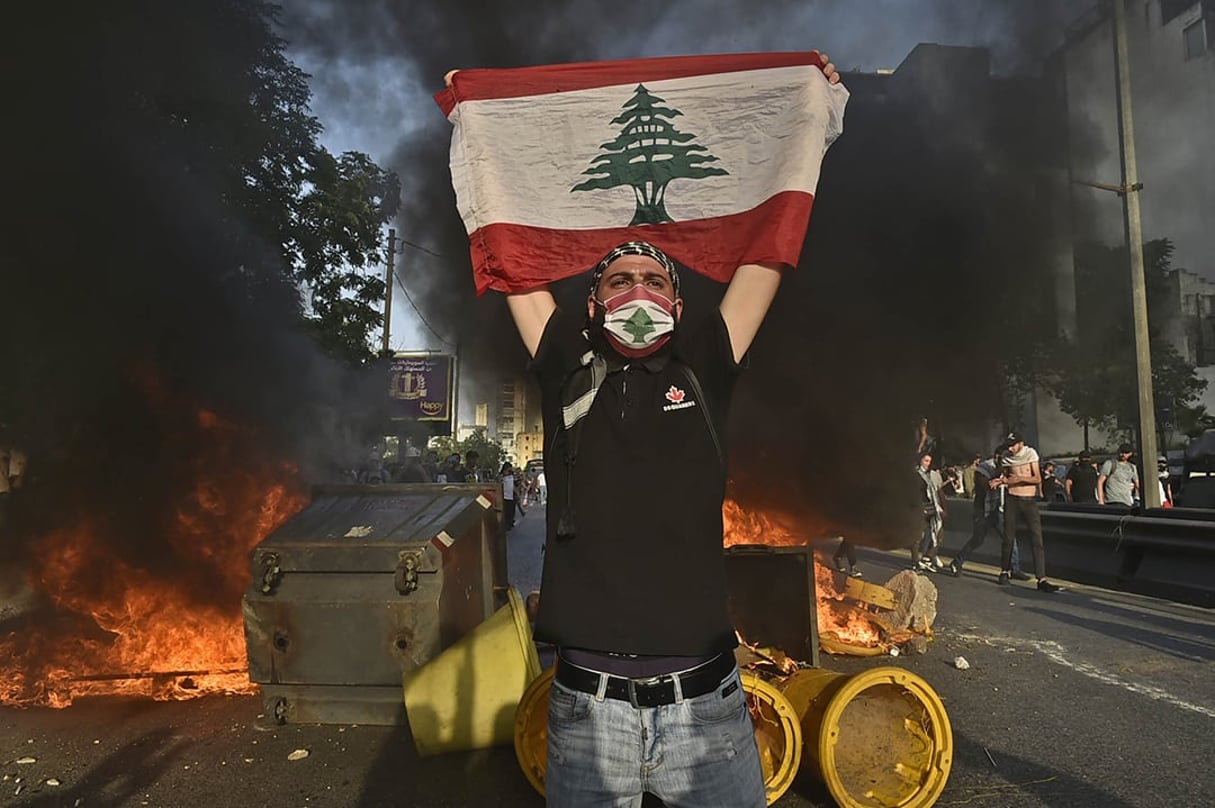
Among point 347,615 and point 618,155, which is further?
point 347,615

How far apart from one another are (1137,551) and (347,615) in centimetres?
878

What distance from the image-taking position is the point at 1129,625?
6359mm

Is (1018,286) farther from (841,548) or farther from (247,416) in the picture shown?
(247,416)

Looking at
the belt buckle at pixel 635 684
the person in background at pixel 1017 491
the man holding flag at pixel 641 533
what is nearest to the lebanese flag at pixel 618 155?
the man holding flag at pixel 641 533

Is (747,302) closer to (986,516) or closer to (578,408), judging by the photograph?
(578,408)

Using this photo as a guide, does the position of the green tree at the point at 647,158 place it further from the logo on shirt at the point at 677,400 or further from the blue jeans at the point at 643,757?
the blue jeans at the point at 643,757

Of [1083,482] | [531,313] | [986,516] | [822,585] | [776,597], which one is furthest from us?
[1083,482]

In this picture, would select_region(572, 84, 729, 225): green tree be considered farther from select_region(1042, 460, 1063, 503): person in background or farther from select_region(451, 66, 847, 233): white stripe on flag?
select_region(1042, 460, 1063, 503): person in background

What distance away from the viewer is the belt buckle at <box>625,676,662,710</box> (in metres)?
1.45

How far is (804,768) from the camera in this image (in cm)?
340

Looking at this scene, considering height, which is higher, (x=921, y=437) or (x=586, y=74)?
(x=586, y=74)

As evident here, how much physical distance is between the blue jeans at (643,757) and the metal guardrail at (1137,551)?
26.1ft

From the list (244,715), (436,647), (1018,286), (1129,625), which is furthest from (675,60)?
(1018,286)

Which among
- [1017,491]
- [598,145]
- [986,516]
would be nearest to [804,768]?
[598,145]
